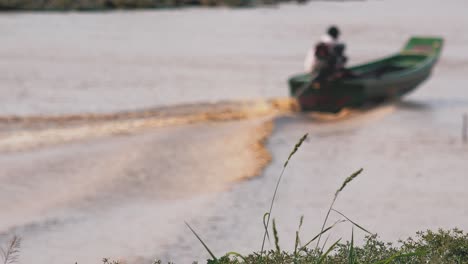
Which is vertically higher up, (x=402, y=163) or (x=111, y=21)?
(x=111, y=21)

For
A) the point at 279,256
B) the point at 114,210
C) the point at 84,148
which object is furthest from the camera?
the point at 84,148

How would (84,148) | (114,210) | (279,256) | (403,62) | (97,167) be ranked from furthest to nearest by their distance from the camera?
(403,62)
(84,148)
(97,167)
(114,210)
(279,256)

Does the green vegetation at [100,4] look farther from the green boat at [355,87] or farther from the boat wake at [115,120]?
the green boat at [355,87]

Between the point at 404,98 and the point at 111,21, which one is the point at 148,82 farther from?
the point at 111,21

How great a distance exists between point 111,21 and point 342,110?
20070 millimetres

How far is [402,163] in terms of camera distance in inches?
544

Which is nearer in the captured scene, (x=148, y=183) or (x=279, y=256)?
(x=279, y=256)

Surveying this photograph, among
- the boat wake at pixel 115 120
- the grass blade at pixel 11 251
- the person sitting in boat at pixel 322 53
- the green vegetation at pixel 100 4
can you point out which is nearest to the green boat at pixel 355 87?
the person sitting in boat at pixel 322 53

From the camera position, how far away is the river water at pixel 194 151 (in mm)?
10078

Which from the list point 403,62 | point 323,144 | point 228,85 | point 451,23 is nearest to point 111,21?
point 451,23

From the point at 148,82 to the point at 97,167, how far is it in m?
9.11

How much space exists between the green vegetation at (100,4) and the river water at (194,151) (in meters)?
9.53

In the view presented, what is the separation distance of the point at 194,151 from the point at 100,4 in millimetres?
27338

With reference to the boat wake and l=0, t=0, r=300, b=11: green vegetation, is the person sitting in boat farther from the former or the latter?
l=0, t=0, r=300, b=11: green vegetation
